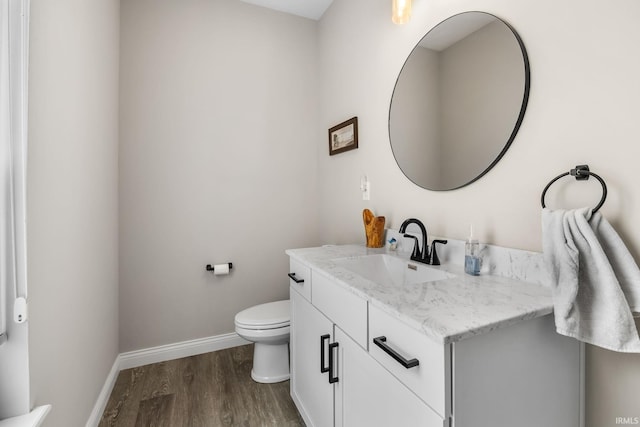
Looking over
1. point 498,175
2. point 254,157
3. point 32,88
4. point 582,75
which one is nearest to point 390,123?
point 498,175

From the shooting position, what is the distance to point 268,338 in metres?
1.81

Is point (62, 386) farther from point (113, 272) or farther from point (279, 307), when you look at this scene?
point (279, 307)

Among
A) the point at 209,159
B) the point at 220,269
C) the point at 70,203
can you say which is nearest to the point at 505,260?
the point at 70,203

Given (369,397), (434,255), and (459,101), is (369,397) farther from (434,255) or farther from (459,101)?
(459,101)

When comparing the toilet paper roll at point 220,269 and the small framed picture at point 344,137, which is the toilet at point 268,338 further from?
the small framed picture at point 344,137

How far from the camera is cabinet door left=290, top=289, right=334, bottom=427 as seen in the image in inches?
48.7

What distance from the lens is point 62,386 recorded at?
1.12 meters

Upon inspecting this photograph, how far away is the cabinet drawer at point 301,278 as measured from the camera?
1414mm

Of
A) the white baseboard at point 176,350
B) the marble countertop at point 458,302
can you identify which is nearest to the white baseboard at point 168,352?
the white baseboard at point 176,350

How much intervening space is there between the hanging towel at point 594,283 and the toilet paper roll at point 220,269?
1.99 meters

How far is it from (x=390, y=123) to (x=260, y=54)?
1.36m

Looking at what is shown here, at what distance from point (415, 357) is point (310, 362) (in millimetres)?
799

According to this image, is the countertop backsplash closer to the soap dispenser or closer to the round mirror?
the soap dispenser

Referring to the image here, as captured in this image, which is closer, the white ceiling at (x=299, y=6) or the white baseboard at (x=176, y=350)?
the white baseboard at (x=176, y=350)
